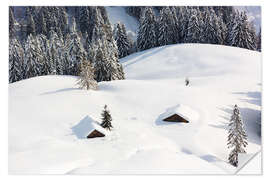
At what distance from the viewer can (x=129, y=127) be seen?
1214 cm

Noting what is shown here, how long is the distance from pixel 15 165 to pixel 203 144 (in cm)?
721

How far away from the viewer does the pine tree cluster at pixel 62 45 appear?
70.8 feet

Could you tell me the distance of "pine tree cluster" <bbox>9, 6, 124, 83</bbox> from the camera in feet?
70.8

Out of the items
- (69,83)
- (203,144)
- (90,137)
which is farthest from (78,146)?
(69,83)

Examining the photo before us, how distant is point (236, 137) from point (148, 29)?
25027mm

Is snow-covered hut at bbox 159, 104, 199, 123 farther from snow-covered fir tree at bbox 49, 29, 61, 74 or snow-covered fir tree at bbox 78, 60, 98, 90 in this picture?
snow-covered fir tree at bbox 49, 29, 61, 74

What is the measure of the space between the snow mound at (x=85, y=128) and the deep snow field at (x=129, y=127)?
0.12 metres

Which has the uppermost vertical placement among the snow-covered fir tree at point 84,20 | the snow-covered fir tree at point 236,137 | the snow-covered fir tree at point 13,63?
the snow-covered fir tree at point 84,20

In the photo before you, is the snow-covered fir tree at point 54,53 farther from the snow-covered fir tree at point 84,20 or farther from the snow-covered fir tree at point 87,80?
the snow-covered fir tree at point 87,80

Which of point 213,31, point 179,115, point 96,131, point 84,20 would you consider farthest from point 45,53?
point 213,31

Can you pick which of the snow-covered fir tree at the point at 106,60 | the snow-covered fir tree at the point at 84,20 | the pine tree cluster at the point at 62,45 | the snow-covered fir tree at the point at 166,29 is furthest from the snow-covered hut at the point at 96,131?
the snow-covered fir tree at the point at 166,29

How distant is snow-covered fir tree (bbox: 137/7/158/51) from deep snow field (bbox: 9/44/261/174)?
54.3 ft

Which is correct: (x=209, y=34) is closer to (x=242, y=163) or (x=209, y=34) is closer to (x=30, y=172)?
(x=242, y=163)

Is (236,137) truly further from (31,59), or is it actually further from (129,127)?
(31,59)
